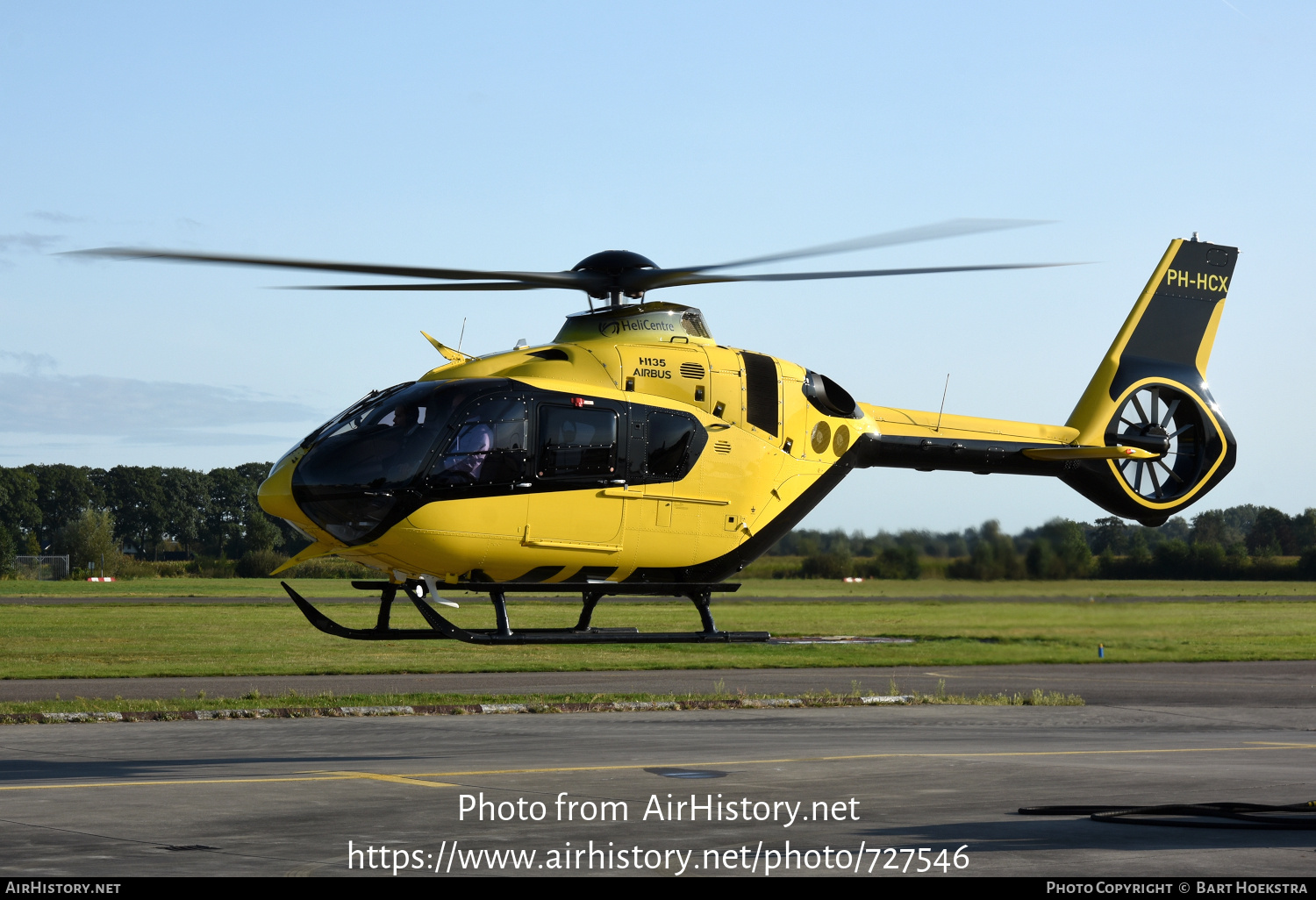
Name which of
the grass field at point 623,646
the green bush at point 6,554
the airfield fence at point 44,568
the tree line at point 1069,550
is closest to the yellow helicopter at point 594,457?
the tree line at point 1069,550

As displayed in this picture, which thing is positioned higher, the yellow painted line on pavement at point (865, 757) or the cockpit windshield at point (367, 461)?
the cockpit windshield at point (367, 461)

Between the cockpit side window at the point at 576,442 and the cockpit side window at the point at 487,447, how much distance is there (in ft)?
0.91

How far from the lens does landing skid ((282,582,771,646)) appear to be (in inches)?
595

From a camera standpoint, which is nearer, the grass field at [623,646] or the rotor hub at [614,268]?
the rotor hub at [614,268]

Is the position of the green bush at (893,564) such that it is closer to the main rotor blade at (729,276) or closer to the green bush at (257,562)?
the main rotor blade at (729,276)

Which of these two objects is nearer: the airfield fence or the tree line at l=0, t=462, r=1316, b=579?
the tree line at l=0, t=462, r=1316, b=579

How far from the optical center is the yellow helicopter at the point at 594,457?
14.9m

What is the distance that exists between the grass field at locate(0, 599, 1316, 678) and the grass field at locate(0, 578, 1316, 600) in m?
1.77

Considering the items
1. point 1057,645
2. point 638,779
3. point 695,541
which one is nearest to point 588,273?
point 695,541

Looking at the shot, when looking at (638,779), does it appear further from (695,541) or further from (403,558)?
(403,558)

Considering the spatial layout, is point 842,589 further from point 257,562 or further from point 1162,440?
point 1162,440

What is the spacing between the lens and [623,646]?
49844 millimetres

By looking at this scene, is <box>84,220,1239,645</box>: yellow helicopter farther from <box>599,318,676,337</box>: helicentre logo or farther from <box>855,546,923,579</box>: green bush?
<box>855,546,923,579</box>: green bush

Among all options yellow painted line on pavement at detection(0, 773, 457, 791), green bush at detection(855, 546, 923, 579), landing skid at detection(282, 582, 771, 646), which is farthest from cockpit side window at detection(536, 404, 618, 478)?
green bush at detection(855, 546, 923, 579)
